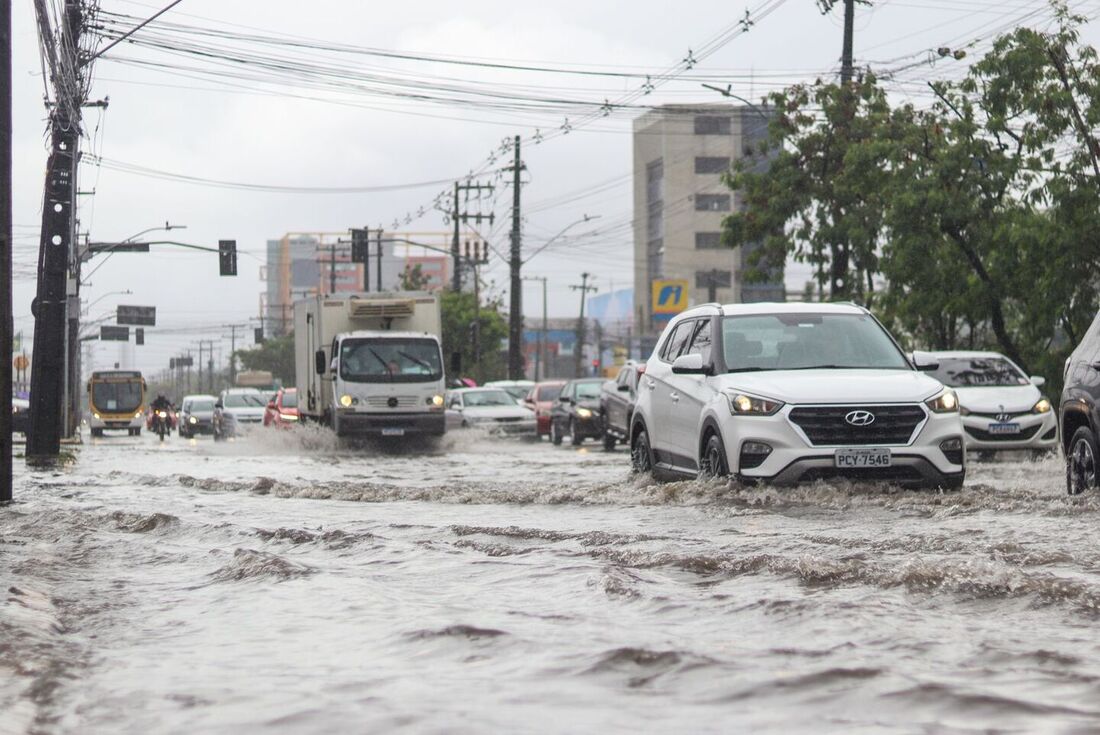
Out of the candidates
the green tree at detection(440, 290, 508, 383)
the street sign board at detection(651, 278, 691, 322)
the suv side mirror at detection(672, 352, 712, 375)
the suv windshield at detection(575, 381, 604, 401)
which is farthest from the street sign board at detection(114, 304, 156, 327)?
the suv side mirror at detection(672, 352, 712, 375)

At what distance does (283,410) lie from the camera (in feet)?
124

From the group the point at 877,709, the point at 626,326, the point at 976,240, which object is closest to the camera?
the point at 877,709

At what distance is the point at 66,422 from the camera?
43594 millimetres

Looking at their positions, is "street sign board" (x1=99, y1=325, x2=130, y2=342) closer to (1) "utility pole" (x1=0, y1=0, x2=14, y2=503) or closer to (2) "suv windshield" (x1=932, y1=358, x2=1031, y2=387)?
(2) "suv windshield" (x1=932, y1=358, x2=1031, y2=387)

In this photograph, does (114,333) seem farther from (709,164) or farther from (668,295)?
(709,164)

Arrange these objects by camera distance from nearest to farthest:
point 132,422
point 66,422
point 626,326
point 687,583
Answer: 1. point 687,583
2. point 66,422
3. point 132,422
4. point 626,326

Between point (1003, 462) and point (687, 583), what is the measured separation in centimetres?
1358

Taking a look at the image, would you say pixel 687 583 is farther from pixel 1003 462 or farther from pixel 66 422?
pixel 66 422

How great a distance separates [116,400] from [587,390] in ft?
129

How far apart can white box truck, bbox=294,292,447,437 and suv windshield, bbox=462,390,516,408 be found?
4.90 m

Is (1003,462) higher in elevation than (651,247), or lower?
lower

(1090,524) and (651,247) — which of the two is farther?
(651,247)

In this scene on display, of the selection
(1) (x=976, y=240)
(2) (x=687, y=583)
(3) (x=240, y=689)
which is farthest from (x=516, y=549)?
(1) (x=976, y=240)

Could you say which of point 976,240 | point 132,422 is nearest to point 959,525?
point 976,240
